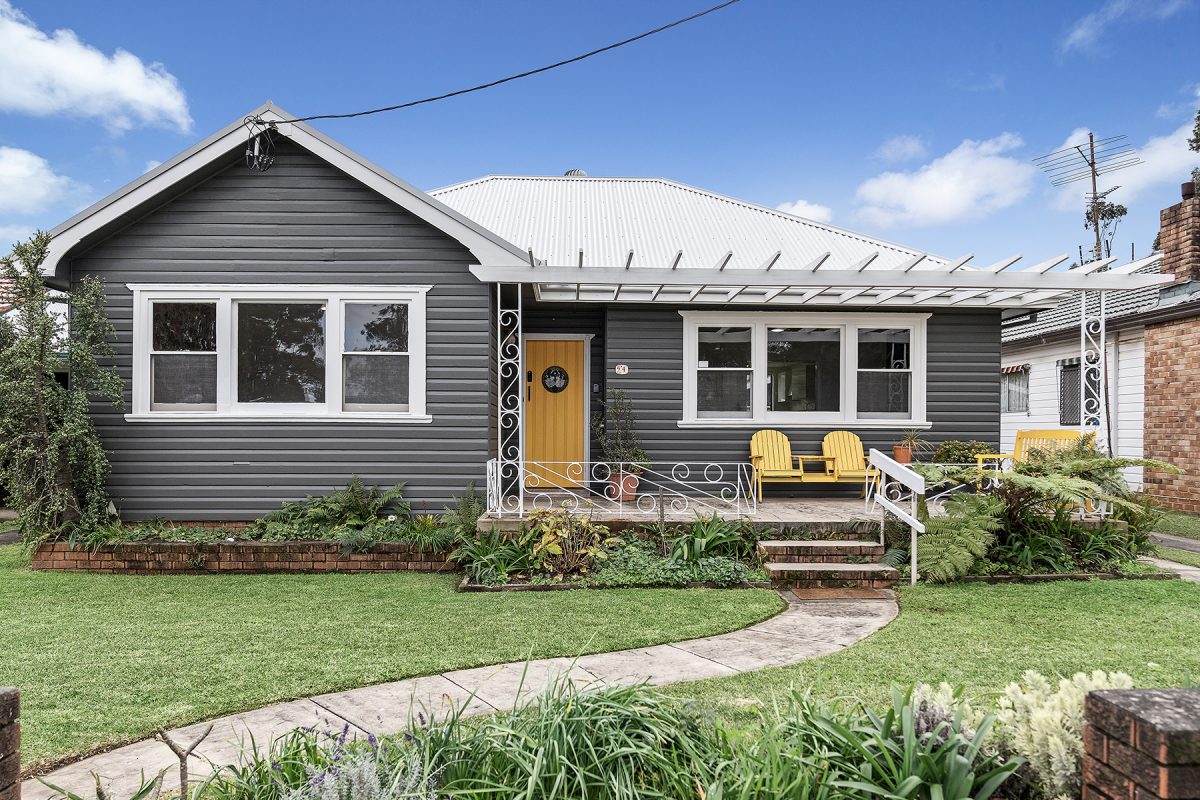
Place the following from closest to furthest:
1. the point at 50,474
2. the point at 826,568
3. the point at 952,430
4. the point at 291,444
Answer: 1. the point at 826,568
2. the point at 50,474
3. the point at 291,444
4. the point at 952,430

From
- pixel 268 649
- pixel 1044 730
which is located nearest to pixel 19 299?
pixel 268 649

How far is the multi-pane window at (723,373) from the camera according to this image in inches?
376

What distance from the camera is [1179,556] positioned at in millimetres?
7484

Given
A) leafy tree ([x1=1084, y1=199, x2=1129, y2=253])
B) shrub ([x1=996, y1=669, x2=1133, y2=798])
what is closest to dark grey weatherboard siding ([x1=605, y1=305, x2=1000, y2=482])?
shrub ([x1=996, y1=669, x2=1133, y2=798])

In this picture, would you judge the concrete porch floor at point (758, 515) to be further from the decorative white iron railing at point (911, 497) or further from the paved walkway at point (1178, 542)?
the paved walkway at point (1178, 542)

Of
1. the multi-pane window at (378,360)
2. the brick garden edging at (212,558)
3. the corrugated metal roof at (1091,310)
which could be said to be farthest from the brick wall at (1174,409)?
the multi-pane window at (378,360)

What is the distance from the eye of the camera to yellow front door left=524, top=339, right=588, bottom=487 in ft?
32.7

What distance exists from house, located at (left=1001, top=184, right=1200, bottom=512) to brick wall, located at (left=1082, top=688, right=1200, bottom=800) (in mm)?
8612

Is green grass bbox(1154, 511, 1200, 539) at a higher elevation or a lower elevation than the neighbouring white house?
lower

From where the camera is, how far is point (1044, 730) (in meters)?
2.10

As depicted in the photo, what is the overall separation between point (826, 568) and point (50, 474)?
792 centimetres

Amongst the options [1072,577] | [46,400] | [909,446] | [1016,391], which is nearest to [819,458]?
[909,446]

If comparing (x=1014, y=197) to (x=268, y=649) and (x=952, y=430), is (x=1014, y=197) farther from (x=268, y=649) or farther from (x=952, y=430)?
(x=268, y=649)

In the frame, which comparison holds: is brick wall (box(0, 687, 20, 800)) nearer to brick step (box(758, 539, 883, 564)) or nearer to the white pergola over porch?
the white pergola over porch
